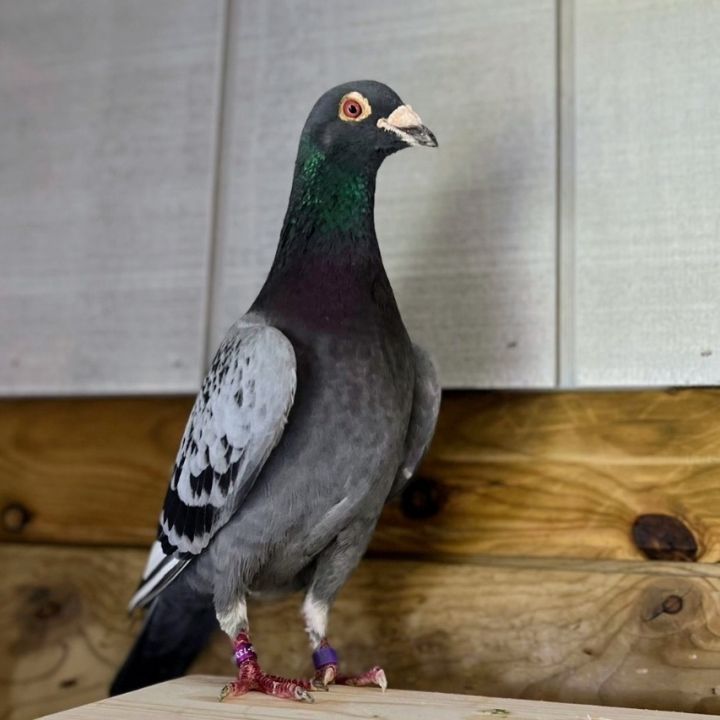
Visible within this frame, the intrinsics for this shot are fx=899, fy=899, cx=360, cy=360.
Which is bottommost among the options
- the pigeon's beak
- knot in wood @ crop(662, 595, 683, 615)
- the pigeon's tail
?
the pigeon's tail

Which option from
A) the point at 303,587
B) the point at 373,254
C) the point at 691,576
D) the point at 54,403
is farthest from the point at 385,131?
the point at 54,403

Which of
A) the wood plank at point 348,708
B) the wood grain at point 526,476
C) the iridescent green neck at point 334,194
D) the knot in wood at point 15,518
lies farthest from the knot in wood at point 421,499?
the knot in wood at point 15,518

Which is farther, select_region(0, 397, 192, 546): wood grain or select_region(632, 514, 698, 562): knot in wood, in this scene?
select_region(0, 397, 192, 546): wood grain

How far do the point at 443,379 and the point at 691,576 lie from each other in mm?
541

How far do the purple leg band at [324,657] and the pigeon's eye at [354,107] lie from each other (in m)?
0.83

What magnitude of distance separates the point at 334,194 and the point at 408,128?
0.50 feet

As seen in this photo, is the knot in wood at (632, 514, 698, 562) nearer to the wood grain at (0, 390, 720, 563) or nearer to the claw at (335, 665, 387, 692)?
the wood grain at (0, 390, 720, 563)

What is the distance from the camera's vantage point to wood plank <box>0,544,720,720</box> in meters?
1.47

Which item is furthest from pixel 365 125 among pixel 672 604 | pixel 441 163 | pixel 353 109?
pixel 672 604

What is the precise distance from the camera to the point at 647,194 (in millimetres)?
1591

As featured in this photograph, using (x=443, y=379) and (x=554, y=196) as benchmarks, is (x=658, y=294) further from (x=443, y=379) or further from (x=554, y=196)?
(x=443, y=379)

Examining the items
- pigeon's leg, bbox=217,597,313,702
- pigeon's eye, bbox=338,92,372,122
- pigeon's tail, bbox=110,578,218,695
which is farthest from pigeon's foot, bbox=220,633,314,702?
pigeon's eye, bbox=338,92,372,122

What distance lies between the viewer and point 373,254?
1419 millimetres

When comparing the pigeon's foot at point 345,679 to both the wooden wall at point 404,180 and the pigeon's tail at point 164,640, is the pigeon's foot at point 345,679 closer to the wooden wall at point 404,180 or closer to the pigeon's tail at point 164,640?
the pigeon's tail at point 164,640
